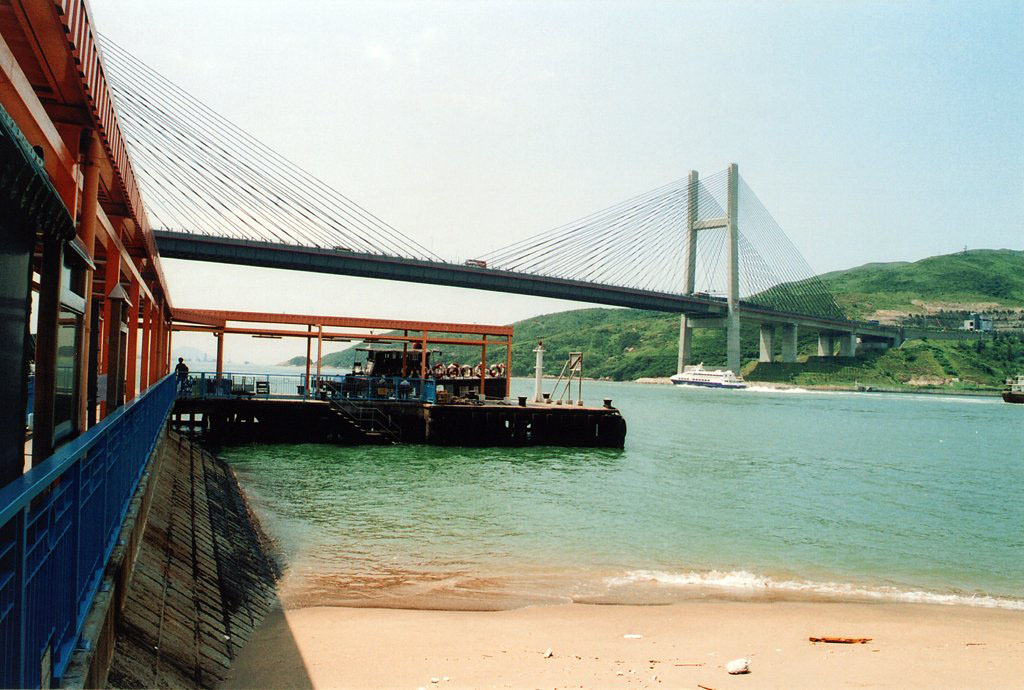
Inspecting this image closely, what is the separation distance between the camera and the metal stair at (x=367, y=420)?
2516cm

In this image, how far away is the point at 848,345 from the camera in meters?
97.7

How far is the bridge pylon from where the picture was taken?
259 ft

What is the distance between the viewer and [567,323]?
17262 cm

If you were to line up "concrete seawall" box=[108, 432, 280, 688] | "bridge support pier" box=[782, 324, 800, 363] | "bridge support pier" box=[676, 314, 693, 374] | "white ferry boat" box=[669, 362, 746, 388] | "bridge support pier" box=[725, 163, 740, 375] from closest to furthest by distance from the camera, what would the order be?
1. "concrete seawall" box=[108, 432, 280, 688]
2. "bridge support pier" box=[725, 163, 740, 375]
3. "bridge support pier" box=[676, 314, 693, 374]
4. "white ferry boat" box=[669, 362, 746, 388]
5. "bridge support pier" box=[782, 324, 800, 363]

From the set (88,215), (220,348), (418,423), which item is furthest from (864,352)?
(88,215)

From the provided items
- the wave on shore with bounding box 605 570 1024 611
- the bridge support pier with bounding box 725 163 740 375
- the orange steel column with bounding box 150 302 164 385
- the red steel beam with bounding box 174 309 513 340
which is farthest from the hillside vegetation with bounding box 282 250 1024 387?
the wave on shore with bounding box 605 570 1024 611

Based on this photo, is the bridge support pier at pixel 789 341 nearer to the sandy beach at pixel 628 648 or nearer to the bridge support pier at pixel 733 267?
the bridge support pier at pixel 733 267

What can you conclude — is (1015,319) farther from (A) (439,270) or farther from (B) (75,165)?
(B) (75,165)

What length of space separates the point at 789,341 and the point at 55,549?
9783 cm

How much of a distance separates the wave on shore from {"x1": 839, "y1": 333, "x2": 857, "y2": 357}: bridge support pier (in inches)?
3695

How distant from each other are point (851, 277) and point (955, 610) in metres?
199

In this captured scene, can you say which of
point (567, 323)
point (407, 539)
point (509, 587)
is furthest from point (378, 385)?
point (567, 323)

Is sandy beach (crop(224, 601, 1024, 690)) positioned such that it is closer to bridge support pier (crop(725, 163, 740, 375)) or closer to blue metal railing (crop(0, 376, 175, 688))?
blue metal railing (crop(0, 376, 175, 688))

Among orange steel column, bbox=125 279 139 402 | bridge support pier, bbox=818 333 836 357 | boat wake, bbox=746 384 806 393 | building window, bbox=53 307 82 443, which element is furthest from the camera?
bridge support pier, bbox=818 333 836 357
